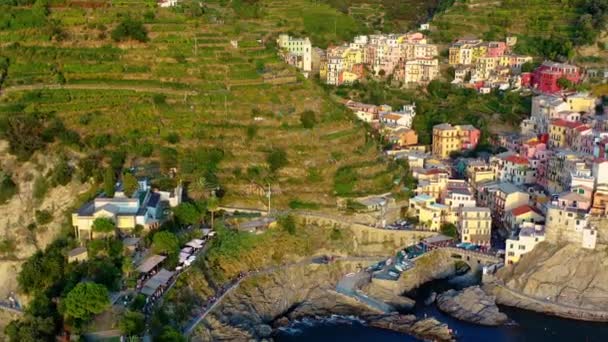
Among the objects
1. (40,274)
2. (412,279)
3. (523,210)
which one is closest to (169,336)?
(40,274)

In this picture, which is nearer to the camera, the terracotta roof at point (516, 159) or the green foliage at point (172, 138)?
the green foliage at point (172, 138)

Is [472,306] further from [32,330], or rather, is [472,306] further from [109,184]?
[32,330]

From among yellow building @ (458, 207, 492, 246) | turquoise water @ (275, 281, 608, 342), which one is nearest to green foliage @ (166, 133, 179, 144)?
turquoise water @ (275, 281, 608, 342)

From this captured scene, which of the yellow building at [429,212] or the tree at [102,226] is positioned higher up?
the tree at [102,226]

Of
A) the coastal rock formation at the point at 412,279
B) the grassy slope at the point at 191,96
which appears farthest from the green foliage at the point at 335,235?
the coastal rock formation at the point at 412,279

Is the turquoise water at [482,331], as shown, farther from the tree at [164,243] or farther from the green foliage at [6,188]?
the green foliage at [6,188]

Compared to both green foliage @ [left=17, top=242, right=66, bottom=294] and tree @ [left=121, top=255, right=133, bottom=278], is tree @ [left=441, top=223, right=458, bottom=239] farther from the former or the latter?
green foliage @ [left=17, top=242, right=66, bottom=294]

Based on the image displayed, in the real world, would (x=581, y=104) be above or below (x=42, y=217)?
above
